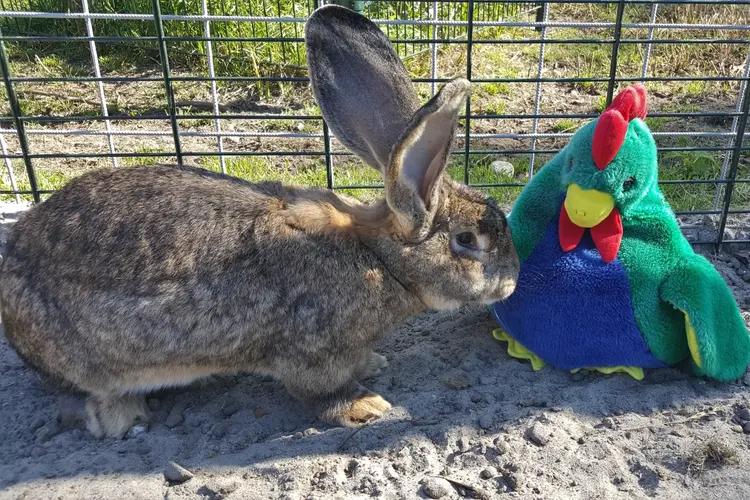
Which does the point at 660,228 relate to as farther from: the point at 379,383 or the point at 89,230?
the point at 89,230

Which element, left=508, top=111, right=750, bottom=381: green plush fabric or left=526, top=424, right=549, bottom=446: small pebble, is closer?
left=526, top=424, right=549, bottom=446: small pebble

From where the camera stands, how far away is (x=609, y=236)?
3271 millimetres

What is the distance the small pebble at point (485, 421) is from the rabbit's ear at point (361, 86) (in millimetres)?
1137

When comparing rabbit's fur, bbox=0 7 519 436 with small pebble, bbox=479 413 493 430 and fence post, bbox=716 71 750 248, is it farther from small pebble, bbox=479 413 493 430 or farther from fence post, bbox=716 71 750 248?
fence post, bbox=716 71 750 248

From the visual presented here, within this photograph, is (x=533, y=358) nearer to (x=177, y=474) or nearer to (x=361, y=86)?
(x=361, y=86)

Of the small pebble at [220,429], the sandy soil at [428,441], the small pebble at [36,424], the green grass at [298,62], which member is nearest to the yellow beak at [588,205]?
the sandy soil at [428,441]

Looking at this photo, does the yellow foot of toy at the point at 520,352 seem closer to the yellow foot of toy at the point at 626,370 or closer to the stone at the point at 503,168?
the yellow foot of toy at the point at 626,370

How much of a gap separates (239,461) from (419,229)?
119 cm

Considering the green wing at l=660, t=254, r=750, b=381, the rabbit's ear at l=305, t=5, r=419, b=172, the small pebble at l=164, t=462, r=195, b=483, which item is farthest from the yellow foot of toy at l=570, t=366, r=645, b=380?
the small pebble at l=164, t=462, r=195, b=483

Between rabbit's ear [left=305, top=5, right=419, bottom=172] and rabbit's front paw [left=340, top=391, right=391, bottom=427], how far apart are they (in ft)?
3.32

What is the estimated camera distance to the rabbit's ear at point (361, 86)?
326cm

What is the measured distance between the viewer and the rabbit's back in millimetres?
3145

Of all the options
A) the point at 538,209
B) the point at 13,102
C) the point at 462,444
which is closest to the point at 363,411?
the point at 462,444

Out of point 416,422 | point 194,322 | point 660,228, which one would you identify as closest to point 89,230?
point 194,322
